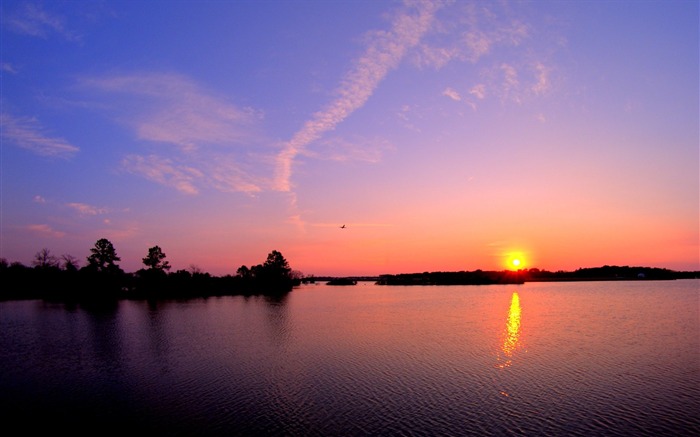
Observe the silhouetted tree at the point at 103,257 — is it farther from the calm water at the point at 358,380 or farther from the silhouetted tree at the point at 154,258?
the calm water at the point at 358,380

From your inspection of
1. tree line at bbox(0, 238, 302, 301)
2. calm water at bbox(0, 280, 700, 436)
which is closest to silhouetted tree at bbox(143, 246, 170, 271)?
tree line at bbox(0, 238, 302, 301)

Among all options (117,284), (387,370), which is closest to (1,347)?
(387,370)

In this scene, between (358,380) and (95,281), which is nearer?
(358,380)

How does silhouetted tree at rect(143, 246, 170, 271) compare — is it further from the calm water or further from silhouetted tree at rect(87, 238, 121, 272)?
the calm water

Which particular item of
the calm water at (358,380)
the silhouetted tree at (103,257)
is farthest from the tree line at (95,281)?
the calm water at (358,380)

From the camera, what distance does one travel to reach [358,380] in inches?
1336

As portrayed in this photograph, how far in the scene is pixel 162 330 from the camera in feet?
211

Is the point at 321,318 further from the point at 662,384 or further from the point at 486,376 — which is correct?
the point at 662,384

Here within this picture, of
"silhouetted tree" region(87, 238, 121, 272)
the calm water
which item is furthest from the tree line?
the calm water

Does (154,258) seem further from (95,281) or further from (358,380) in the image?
(358,380)

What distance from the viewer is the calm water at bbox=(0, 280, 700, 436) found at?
81.3ft

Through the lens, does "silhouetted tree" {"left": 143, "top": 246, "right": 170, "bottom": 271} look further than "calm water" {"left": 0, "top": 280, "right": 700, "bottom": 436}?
Yes

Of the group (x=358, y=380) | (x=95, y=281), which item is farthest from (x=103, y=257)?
(x=358, y=380)

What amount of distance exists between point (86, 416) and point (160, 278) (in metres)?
146
